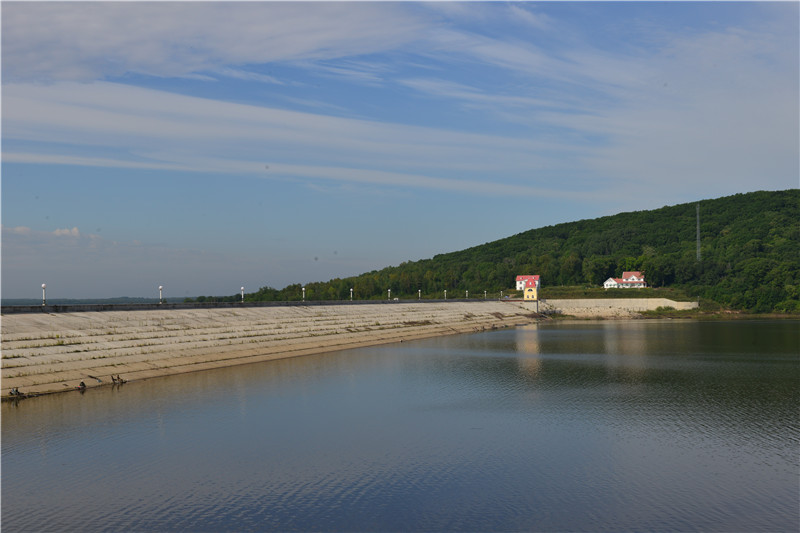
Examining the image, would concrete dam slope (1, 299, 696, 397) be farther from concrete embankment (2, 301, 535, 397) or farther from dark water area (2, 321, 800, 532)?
dark water area (2, 321, 800, 532)

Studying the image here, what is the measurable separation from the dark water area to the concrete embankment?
121 inches

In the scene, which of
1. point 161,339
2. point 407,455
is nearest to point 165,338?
point 161,339

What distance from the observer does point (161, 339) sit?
61.7 metres

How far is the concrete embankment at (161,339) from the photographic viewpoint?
47.0 metres

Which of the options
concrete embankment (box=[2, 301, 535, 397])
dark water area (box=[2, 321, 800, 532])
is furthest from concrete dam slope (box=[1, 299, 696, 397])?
dark water area (box=[2, 321, 800, 532])

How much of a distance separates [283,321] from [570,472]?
210ft

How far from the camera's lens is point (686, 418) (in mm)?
38156

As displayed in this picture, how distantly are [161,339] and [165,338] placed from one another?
2.49ft

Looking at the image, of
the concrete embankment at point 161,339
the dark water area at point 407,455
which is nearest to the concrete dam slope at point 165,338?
the concrete embankment at point 161,339

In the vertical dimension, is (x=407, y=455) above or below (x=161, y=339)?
below

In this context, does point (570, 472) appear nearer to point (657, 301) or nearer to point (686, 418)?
point (686, 418)

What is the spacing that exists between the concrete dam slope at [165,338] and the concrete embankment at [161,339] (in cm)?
7

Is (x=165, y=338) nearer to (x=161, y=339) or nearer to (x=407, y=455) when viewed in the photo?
(x=161, y=339)

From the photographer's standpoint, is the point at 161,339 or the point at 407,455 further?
the point at 161,339
